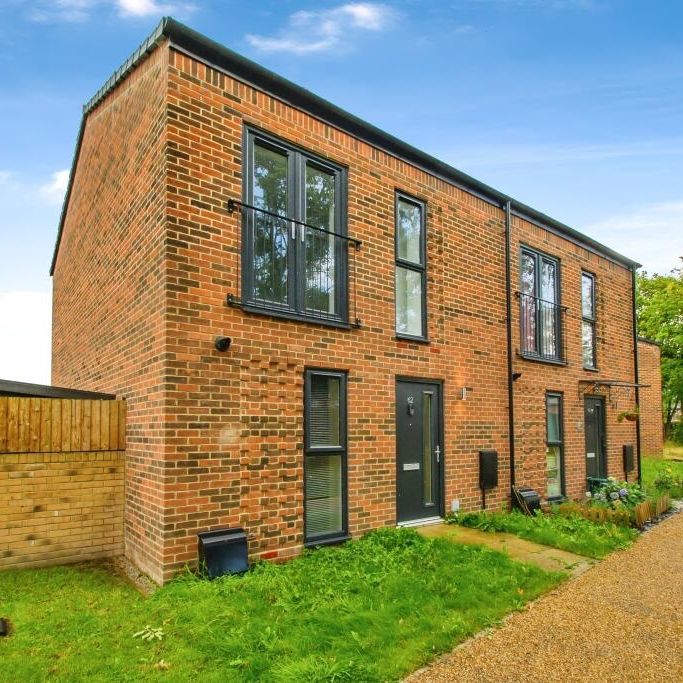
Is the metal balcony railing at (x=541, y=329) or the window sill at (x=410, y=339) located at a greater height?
the metal balcony railing at (x=541, y=329)

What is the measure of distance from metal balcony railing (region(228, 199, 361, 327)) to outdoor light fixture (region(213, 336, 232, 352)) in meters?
0.41

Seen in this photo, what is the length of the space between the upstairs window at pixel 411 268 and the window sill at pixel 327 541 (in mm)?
2842

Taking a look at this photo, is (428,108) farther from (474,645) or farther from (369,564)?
(474,645)

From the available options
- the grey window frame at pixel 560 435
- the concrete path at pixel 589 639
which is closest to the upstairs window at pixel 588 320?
the grey window frame at pixel 560 435

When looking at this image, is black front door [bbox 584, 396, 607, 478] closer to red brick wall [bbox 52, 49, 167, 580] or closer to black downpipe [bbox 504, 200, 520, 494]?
black downpipe [bbox 504, 200, 520, 494]

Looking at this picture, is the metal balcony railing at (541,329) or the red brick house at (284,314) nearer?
the red brick house at (284,314)

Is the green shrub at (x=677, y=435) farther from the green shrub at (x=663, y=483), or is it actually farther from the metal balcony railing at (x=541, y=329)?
the metal balcony railing at (x=541, y=329)

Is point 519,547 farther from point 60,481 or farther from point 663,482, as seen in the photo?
point 663,482

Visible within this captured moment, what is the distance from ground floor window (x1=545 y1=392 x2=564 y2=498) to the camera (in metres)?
9.71

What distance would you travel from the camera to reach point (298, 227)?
20.7 ft

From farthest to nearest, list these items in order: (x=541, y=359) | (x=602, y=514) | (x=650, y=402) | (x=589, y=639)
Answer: (x=650, y=402)
(x=541, y=359)
(x=602, y=514)
(x=589, y=639)

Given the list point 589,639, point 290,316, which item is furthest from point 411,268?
point 589,639

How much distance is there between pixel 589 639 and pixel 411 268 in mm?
5061

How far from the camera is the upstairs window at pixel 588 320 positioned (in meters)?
11.3
